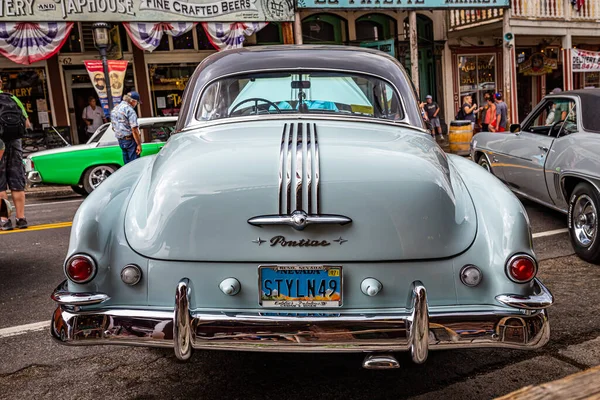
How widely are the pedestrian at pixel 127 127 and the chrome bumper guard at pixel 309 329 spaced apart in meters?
7.78

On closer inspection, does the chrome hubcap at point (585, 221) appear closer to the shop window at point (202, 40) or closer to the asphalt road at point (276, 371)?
the asphalt road at point (276, 371)

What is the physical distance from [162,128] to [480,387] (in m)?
9.55

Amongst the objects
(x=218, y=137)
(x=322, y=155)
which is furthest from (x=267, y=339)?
(x=218, y=137)

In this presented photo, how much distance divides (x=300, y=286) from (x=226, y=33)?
13.9 metres

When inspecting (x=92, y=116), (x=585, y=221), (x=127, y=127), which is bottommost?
(x=585, y=221)

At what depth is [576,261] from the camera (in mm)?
5273

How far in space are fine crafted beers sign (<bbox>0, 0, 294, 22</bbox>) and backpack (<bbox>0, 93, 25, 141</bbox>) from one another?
817 centimetres

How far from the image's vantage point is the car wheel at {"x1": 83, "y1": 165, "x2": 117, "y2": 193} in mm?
10914

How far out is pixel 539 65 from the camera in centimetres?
2309

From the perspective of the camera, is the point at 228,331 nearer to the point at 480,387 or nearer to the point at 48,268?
the point at 480,387

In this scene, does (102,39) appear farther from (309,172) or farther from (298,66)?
(309,172)

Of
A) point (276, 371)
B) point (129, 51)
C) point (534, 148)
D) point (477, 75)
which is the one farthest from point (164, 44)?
point (276, 371)

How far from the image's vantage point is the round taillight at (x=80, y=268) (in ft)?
8.69

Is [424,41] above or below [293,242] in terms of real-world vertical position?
above
